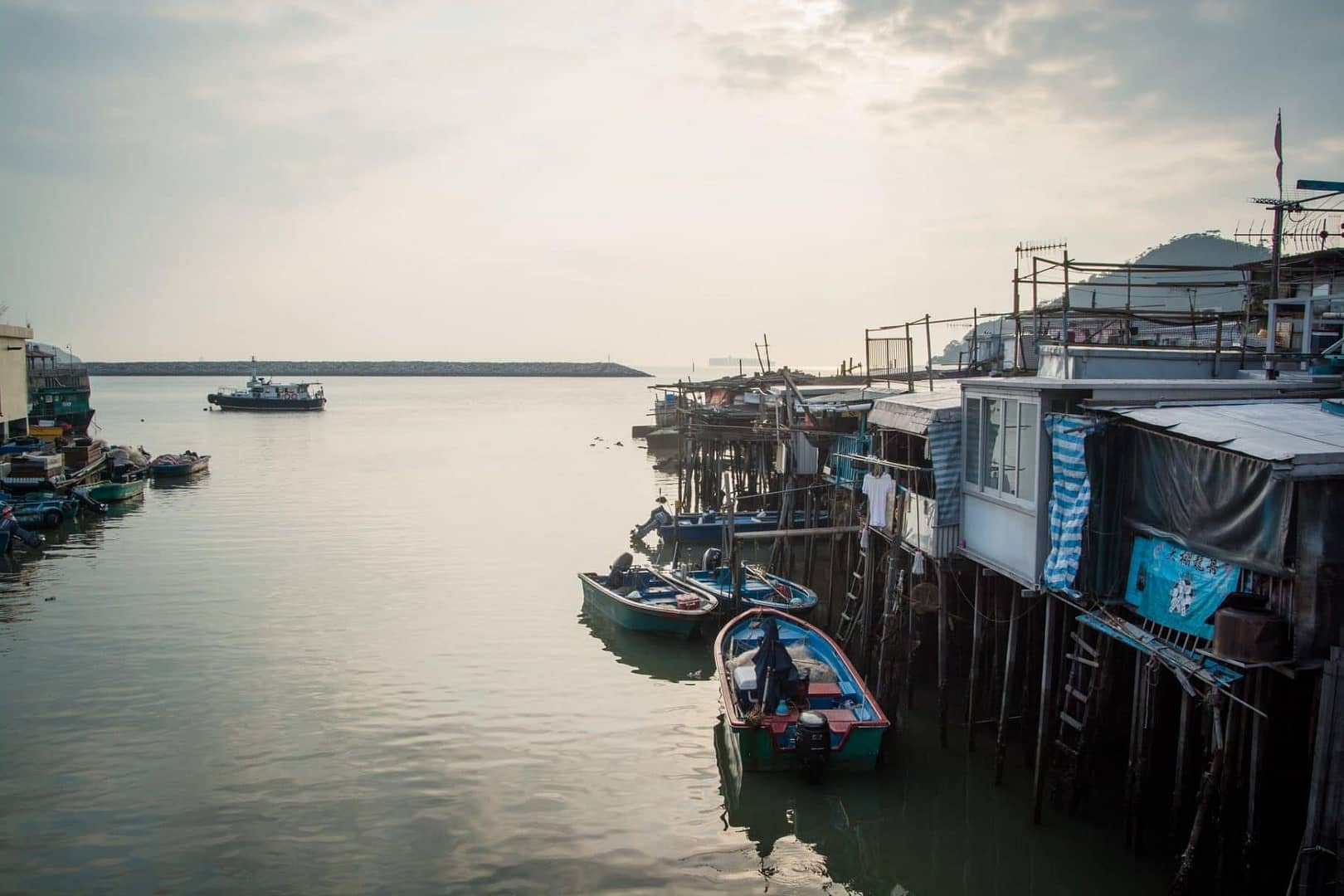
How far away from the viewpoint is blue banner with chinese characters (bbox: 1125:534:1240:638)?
8828mm

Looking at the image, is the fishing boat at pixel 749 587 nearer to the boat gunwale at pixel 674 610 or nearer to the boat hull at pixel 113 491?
the boat gunwale at pixel 674 610

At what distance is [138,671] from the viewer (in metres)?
15.9

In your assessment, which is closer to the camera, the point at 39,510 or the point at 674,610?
the point at 674,610

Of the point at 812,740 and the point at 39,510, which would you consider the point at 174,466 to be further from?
the point at 812,740

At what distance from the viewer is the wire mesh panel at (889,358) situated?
24719 millimetres

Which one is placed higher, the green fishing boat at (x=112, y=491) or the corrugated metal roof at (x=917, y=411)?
the corrugated metal roof at (x=917, y=411)

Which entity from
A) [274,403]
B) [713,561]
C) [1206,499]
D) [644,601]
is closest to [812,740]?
[1206,499]

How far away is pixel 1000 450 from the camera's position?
11680 millimetres

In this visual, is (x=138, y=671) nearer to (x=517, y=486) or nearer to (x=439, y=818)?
(x=439, y=818)

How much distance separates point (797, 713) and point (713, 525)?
15056mm

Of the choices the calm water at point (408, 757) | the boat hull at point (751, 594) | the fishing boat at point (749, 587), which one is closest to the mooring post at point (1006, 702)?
the calm water at point (408, 757)

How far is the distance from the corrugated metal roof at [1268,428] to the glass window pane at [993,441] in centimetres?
175

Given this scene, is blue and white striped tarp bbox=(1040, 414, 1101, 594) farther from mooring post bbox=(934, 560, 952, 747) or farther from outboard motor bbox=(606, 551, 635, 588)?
outboard motor bbox=(606, 551, 635, 588)

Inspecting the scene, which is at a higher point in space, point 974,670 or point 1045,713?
point 1045,713
